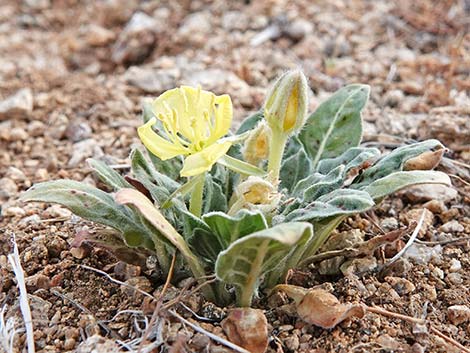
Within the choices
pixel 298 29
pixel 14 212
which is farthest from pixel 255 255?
pixel 298 29

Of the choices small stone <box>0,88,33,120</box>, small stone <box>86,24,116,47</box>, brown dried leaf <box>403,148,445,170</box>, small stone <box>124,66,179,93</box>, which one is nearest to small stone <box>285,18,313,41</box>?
small stone <box>124,66,179,93</box>

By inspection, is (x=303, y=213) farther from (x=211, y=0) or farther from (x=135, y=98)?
(x=211, y=0)

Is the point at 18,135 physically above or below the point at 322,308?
above

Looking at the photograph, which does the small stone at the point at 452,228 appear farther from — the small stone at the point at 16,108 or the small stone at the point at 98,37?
the small stone at the point at 98,37

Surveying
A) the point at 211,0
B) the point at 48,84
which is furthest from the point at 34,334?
the point at 211,0

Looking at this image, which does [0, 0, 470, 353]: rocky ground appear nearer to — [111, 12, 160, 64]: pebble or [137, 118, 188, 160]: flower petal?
[111, 12, 160, 64]: pebble

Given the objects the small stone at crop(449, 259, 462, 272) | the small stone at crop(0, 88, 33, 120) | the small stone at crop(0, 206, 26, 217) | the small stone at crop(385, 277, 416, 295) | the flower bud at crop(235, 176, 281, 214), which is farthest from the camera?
the small stone at crop(0, 88, 33, 120)

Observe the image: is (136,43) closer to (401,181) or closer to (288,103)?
(288,103)
